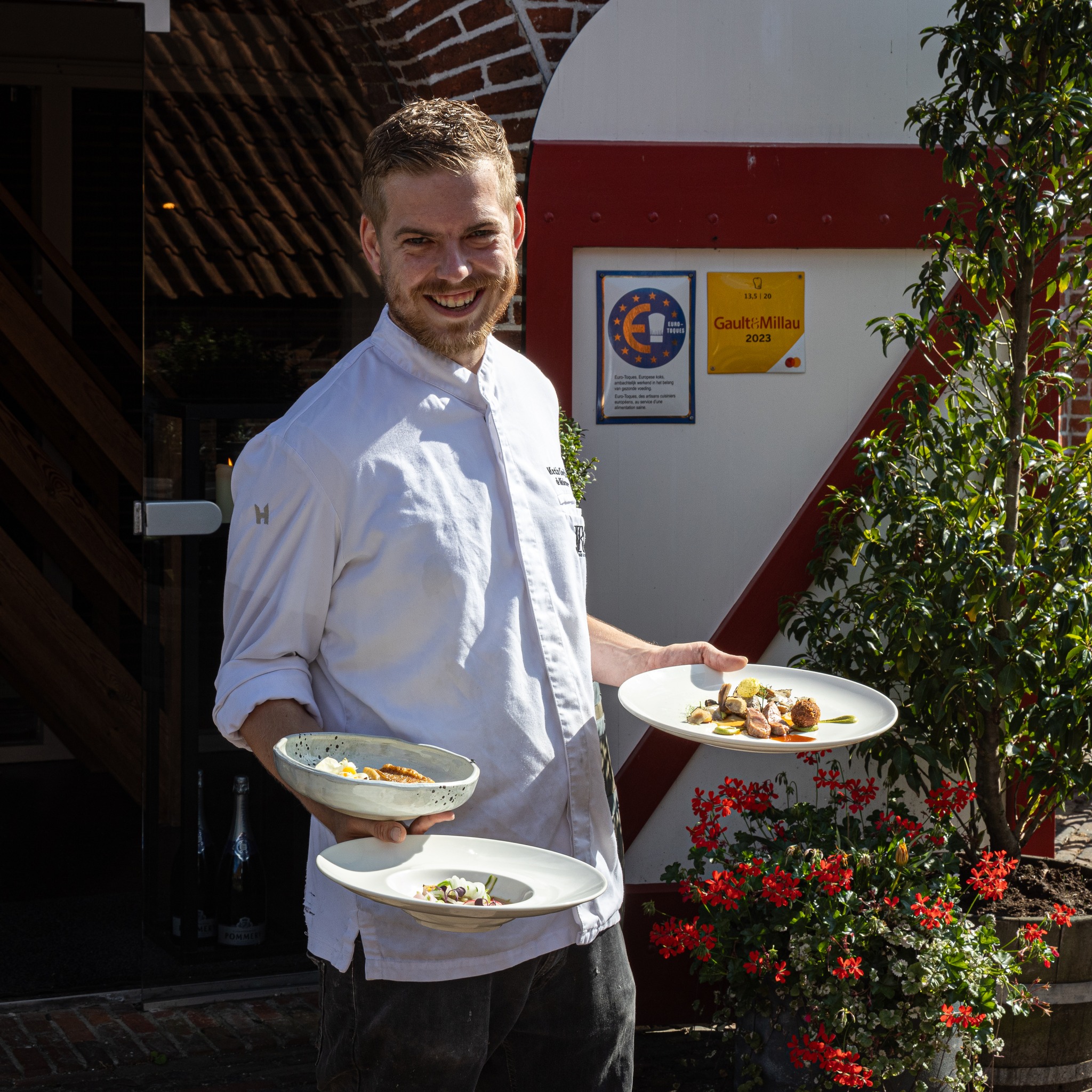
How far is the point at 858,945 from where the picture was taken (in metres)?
2.93

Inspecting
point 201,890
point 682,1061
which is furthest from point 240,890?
point 682,1061

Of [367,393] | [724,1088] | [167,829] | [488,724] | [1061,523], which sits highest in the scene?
[367,393]

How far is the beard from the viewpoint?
202 centimetres

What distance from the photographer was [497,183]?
6.64 feet

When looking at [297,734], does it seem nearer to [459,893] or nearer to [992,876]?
[459,893]

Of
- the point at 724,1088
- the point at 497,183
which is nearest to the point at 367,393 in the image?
the point at 497,183

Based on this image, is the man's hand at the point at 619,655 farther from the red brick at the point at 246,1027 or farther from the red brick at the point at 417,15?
the red brick at the point at 417,15

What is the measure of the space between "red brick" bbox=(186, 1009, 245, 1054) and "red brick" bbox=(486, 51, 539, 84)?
2883 millimetres

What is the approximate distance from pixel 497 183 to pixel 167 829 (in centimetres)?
275

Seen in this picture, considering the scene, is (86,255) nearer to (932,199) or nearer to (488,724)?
(932,199)

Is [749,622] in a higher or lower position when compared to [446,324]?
lower

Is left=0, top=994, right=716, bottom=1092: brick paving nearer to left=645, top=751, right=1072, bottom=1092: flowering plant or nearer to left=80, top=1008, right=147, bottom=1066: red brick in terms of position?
left=80, top=1008, right=147, bottom=1066: red brick

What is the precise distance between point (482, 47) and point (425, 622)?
234 cm

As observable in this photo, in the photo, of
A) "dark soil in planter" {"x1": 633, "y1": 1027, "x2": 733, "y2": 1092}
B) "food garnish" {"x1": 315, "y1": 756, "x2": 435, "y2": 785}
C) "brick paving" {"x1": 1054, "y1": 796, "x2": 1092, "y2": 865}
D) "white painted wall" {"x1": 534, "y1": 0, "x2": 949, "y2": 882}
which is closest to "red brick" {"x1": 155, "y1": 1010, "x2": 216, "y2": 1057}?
"dark soil in planter" {"x1": 633, "y1": 1027, "x2": 733, "y2": 1092}
